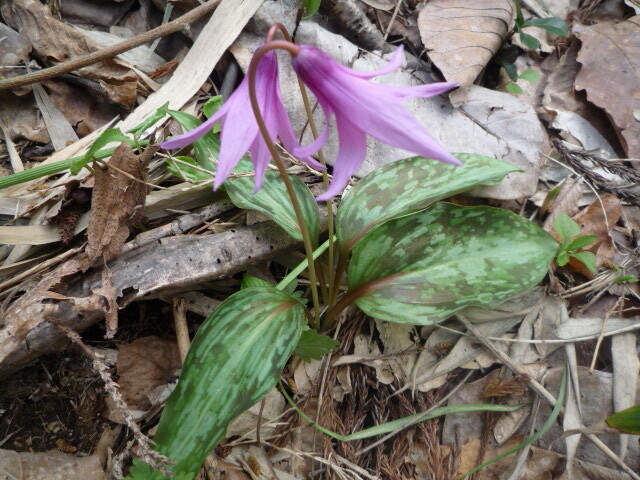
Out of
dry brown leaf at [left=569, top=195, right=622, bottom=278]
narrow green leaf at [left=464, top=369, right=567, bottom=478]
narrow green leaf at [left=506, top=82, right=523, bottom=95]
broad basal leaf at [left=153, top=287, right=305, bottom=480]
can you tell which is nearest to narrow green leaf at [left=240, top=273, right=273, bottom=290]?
broad basal leaf at [left=153, top=287, right=305, bottom=480]

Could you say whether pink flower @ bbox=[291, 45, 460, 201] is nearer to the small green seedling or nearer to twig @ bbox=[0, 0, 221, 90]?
the small green seedling

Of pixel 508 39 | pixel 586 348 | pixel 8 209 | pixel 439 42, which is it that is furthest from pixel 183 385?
pixel 508 39

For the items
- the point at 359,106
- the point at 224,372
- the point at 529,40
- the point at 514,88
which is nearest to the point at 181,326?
the point at 224,372

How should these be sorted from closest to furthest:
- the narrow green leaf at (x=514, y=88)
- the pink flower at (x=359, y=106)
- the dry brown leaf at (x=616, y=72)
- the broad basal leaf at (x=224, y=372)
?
1. the pink flower at (x=359, y=106)
2. the broad basal leaf at (x=224, y=372)
3. the dry brown leaf at (x=616, y=72)
4. the narrow green leaf at (x=514, y=88)

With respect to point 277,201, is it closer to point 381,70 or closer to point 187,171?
point 187,171

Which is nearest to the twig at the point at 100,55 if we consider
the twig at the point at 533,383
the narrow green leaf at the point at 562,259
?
the twig at the point at 533,383

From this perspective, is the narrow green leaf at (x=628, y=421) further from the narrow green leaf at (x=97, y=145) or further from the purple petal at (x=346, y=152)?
the narrow green leaf at (x=97, y=145)
